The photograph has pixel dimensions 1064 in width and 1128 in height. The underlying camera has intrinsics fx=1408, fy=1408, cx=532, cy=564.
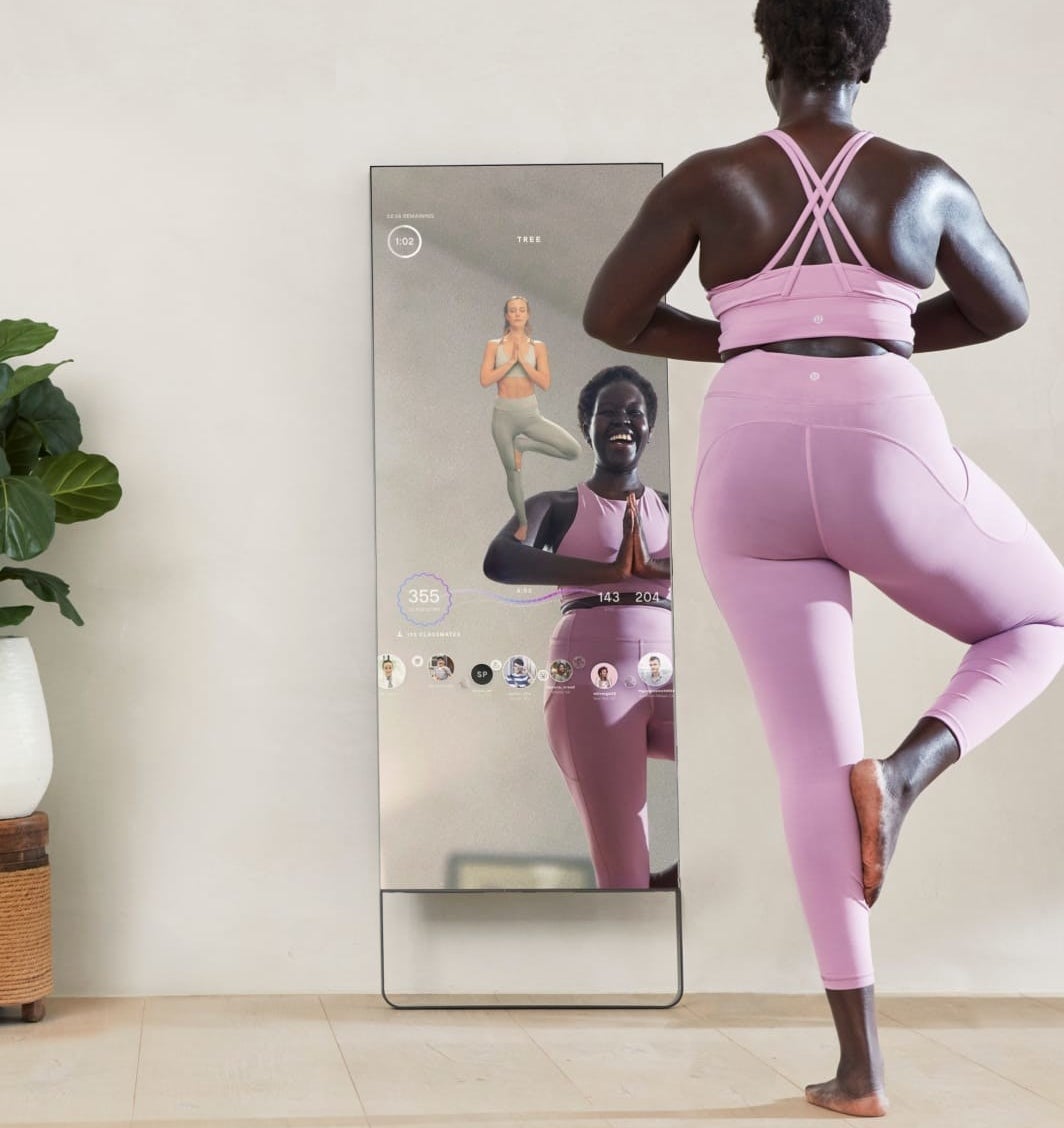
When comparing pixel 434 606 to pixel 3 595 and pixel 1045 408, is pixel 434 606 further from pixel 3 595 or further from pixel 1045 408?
pixel 1045 408

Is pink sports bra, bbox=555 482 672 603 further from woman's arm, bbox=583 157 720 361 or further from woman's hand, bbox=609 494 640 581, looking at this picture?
woman's arm, bbox=583 157 720 361

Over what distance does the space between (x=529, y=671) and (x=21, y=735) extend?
96 cm

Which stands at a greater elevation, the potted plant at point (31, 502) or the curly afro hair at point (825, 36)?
the curly afro hair at point (825, 36)

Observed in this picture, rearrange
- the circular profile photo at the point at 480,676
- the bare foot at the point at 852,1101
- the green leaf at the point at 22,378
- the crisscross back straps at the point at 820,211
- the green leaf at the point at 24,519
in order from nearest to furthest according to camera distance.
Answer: the crisscross back straps at the point at 820,211 → the bare foot at the point at 852,1101 → the green leaf at the point at 24,519 → the green leaf at the point at 22,378 → the circular profile photo at the point at 480,676

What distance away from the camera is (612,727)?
9.07 ft

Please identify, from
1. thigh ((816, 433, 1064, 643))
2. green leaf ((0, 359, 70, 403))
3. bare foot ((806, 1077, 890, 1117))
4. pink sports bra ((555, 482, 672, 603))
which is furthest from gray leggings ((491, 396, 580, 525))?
bare foot ((806, 1077, 890, 1117))

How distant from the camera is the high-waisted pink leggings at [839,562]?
1.75 metres

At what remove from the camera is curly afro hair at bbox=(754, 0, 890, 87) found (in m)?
1.79

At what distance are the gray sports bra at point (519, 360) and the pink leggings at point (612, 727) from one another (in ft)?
1.59

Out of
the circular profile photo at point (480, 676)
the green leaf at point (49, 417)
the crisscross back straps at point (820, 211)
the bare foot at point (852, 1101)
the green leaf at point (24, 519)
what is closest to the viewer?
the crisscross back straps at point (820, 211)

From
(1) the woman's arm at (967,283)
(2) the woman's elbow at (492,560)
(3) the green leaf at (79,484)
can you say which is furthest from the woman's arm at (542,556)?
(1) the woman's arm at (967,283)

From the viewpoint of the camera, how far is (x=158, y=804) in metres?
2.86

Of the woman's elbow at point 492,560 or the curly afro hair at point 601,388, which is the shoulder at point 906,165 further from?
the woman's elbow at point 492,560

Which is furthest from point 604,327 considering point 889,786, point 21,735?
point 21,735
